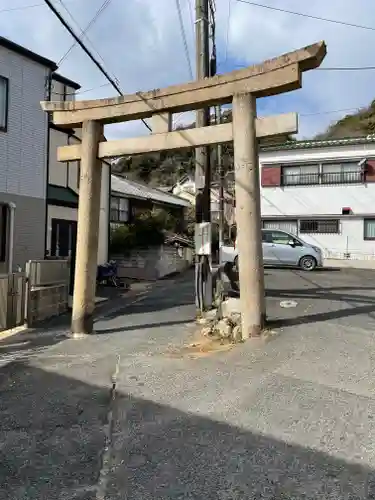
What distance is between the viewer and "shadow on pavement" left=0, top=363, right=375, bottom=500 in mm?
2857

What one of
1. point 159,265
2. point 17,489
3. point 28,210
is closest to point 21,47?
point 28,210

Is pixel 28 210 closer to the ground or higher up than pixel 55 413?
higher up

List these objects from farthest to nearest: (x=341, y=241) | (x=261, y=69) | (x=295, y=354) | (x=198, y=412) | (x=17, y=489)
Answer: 1. (x=341, y=241)
2. (x=261, y=69)
3. (x=295, y=354)
4. (x=198, y=412)
5. (x=17, y=489)

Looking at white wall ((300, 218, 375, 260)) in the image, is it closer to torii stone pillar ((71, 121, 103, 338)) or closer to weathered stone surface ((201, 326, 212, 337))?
weathered stone surface ((201, 326, 212, 337))

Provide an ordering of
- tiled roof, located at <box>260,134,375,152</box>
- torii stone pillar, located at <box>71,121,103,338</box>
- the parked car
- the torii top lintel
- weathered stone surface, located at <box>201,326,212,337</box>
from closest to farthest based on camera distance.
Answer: the torii top lintel, weathered stone surface, located at <box>201,326,212,337</box>, torii stone pillar, located at <box>71,121,103,338</box>, the parked car, tiled roof, located at <box>260,134,375,152</box>

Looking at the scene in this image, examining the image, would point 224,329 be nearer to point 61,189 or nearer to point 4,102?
point 4,102

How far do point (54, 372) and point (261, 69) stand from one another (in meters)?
4.87

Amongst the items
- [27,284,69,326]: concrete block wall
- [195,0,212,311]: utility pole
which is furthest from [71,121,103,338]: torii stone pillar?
[195,0,212,311]: utility pole

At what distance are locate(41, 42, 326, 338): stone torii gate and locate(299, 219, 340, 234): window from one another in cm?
1857

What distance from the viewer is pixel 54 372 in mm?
5555

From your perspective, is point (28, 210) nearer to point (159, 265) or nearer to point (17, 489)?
point (159, 265)

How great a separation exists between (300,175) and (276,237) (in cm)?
737

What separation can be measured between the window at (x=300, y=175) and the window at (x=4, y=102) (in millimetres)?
16760

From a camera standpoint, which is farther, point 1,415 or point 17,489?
point 1,415
